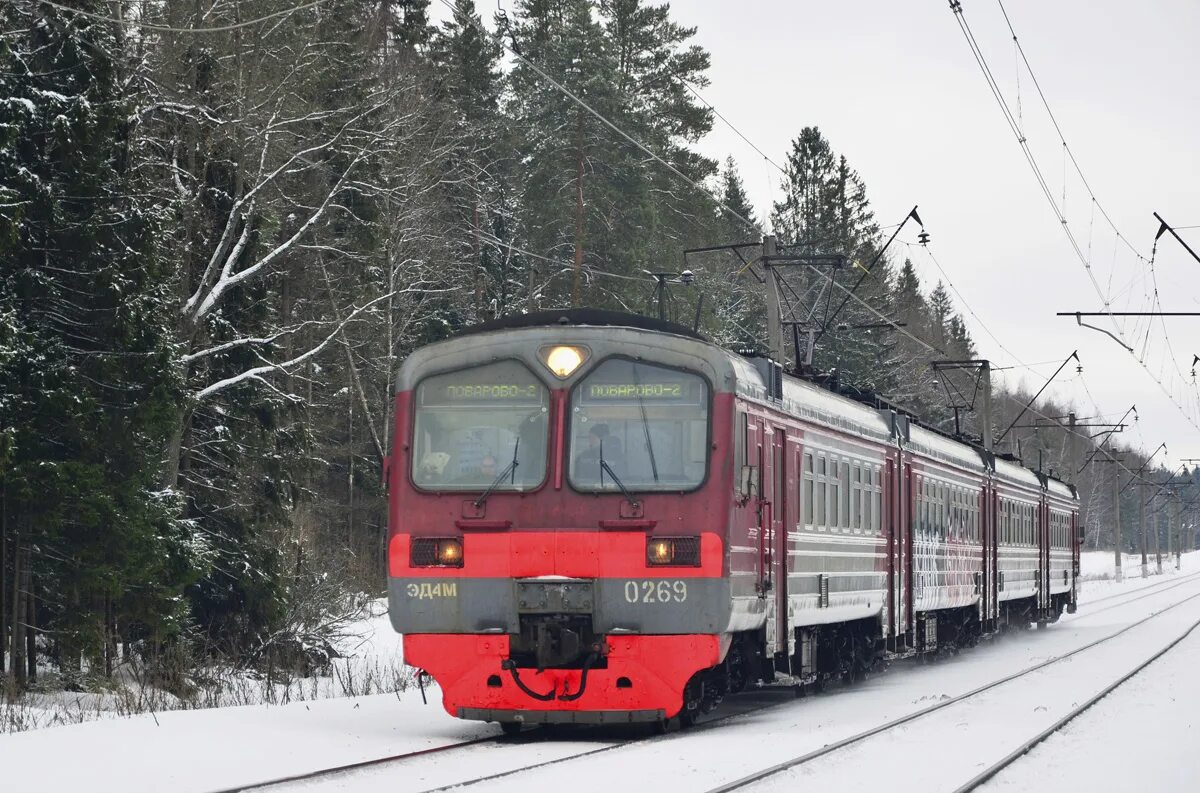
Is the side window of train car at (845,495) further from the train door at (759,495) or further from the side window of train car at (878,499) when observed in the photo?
the train door at (759,495)

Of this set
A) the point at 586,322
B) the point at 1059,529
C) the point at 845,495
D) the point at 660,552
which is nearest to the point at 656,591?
the point at 660,552

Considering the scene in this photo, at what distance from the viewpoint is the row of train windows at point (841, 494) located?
16.0m

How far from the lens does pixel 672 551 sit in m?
12.5

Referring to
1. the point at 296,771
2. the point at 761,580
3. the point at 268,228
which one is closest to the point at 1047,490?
the point at 268,228

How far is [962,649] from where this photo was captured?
92.0 ft

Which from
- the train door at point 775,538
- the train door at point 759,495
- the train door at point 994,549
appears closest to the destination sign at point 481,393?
the train door at point 759,495

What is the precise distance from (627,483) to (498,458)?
102 centimetres

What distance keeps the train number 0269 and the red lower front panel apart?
272mm

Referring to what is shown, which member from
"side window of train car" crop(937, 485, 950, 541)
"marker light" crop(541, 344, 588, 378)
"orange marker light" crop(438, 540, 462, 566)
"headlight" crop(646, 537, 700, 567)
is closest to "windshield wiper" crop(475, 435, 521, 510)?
"orange marker light" crop(438, 540, 462, 566)

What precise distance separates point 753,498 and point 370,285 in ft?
75.7

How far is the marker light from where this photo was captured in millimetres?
12914

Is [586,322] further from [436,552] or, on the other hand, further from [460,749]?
[460,749]

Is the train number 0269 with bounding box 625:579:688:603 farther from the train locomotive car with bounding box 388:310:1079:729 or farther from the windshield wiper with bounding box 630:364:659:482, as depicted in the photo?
the windshield wiper with bounding box 630:364:659:482

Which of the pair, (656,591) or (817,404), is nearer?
(656,591)
